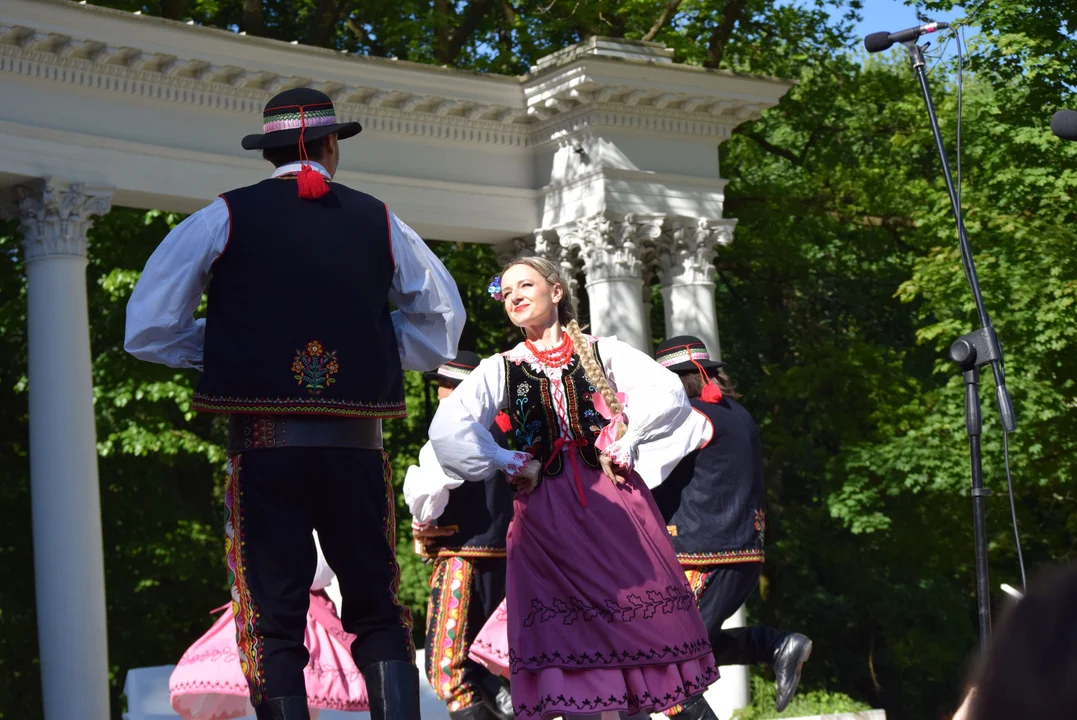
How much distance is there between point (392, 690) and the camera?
11.8ft

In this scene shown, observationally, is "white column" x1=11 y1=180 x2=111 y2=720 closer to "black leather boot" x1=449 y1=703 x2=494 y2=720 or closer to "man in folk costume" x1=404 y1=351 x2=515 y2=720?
"man in folk costume" x1=404 y1=351 x2=515 y2=720

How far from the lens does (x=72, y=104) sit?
34.8 ft

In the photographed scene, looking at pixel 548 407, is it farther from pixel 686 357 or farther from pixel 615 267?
pixel 615 267

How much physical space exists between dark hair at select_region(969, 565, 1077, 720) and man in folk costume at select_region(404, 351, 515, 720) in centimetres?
596

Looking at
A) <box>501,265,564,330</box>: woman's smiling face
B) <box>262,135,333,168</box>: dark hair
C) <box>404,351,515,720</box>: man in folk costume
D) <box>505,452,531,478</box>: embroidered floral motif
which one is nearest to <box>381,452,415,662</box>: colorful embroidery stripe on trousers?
<box>262,135,333,168</box>: dark hair

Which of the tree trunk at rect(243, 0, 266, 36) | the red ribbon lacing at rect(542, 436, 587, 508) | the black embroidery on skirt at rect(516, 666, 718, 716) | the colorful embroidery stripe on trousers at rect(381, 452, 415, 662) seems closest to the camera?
the colorful embroidery stripe on trousers at rect(381, 452, 415, 662)

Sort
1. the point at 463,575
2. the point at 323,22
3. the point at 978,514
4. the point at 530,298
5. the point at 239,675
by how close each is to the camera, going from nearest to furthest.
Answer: the point at 530,298 < the point at 978,514 < the point at 239,675 < the point at 463,575 < the point at 323,22

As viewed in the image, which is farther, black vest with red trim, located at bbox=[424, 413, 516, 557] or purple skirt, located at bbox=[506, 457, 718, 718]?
black vest with red trim, located at bbox=[424, 413, 516, 557]

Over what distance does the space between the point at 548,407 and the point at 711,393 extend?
2061 millimetres

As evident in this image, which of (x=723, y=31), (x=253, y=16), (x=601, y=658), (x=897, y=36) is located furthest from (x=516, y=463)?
(x=253, y=16)

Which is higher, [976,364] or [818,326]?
[818,326]

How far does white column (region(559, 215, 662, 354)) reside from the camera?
12531 millimetres

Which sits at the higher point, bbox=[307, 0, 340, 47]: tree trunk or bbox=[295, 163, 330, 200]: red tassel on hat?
bbox=[307, 0, 340, 47]: tree trunk

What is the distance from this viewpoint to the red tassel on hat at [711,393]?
22.5 feet
